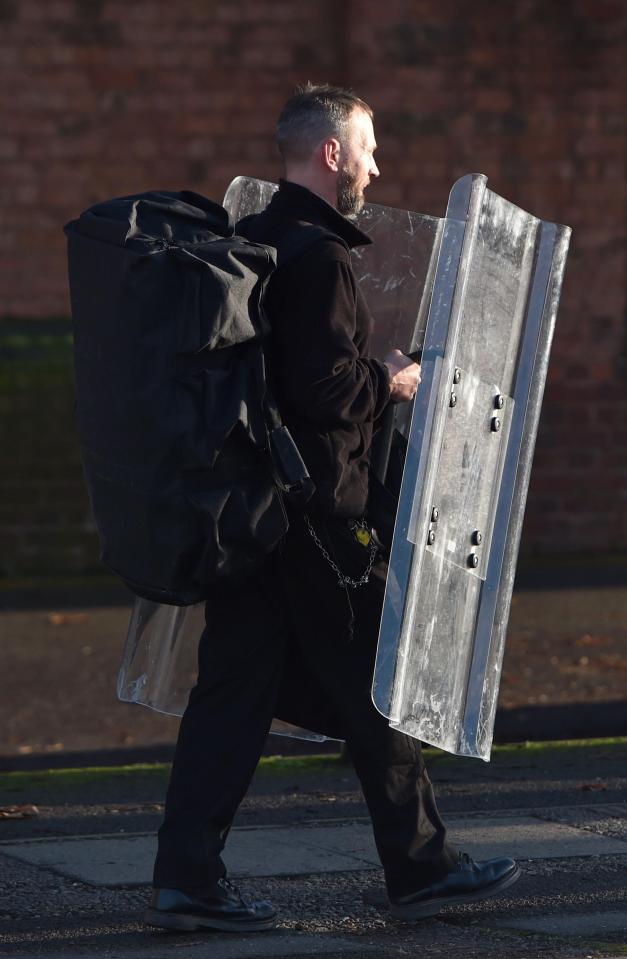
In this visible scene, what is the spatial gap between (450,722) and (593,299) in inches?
266

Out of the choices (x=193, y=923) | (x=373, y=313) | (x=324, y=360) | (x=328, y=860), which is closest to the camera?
(x=324, y=360)

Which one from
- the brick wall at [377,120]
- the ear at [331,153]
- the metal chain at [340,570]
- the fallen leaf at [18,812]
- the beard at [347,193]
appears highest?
the brick wall at [377,120]

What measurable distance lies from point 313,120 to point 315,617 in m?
1.17

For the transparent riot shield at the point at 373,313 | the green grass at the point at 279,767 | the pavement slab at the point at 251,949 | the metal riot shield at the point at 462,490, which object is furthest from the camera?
the green grass at the point at 279,767

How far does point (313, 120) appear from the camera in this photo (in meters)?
4.00

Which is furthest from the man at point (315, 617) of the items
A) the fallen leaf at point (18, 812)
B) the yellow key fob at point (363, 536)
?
the fallen leaf at point (18, 812)

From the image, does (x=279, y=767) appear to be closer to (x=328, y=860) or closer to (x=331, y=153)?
(x=328, y=860)

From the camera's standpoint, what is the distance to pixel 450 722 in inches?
161

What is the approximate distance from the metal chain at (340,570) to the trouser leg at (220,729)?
0.15 meters

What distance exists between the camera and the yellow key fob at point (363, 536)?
13.1 feet

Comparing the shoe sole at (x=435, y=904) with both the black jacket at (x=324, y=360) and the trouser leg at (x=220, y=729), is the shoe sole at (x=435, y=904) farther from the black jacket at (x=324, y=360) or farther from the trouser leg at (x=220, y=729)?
the black jacket at (x=324, y=360)

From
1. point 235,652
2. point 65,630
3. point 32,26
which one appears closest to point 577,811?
point 235,652

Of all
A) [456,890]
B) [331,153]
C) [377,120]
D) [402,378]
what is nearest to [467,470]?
[402,378]

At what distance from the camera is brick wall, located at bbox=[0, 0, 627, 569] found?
991cm
